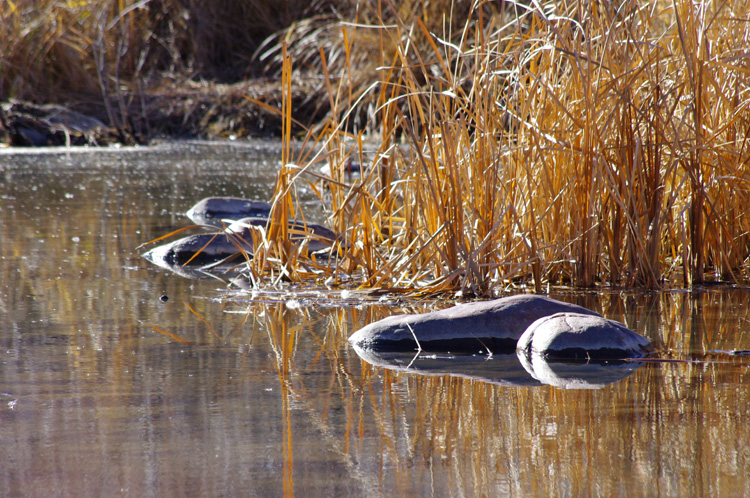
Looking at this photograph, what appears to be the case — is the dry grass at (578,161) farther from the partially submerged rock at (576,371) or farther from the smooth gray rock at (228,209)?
the smooth gray rock at (228,209)

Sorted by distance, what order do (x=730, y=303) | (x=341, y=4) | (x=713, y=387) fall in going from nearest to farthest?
(x=713, y=387), (x=730, y=303), (x=341, y=4)

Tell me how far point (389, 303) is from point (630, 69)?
3.29 ft

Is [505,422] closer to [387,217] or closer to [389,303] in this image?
[389,303]

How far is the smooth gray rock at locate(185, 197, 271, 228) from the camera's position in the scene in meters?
4.80

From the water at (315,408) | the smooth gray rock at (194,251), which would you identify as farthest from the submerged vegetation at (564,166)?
the smooth gray rock at (194,251)

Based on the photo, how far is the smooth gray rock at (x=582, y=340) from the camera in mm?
2014

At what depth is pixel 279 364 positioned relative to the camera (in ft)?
6.54

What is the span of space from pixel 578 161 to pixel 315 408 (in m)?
1.42

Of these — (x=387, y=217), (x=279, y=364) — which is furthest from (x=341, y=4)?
(x=279, y=364)

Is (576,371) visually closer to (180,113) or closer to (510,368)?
(510,368)

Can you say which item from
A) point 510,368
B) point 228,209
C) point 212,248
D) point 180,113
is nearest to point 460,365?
point 510,368

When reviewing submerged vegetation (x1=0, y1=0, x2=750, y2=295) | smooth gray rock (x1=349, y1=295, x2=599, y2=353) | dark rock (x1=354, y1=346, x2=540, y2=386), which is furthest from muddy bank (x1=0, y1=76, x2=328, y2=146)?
dark rock (x1=354, y1=346, x2=540, y2=386)

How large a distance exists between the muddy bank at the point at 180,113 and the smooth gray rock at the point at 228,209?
5.28 metres

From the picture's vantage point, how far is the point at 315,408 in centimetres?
168
